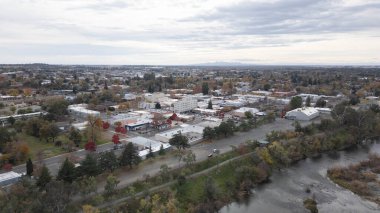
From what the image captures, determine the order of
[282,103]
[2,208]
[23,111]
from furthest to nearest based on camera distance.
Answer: [282,103] → [23,111] → [2,208]

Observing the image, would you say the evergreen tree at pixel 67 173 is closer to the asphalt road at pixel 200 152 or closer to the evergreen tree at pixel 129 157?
the asphalt road at pixel 200 152

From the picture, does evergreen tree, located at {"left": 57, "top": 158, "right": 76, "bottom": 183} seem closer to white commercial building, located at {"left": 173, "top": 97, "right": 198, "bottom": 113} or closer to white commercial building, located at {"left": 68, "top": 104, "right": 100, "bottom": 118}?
white commercial building, located at {"left": 68, "top": 104, "right": 100, "bottom": 118}

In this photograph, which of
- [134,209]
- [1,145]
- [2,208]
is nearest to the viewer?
[2,208]

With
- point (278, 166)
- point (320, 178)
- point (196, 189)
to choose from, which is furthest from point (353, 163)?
point (196, 189)

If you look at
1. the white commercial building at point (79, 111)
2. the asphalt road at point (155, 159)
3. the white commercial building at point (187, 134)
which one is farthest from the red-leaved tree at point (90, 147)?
the white commercial building at point (79, 111)

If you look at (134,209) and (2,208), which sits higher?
(2,208)

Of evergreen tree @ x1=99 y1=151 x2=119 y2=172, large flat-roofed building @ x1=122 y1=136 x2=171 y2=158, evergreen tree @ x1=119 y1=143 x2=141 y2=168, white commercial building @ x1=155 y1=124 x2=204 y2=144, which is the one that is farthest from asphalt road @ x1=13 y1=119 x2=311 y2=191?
white commercial building @ x1=155 y1=124 x2=204 y2=144

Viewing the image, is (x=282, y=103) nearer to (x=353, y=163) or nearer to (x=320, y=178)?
(x=353, y=163)

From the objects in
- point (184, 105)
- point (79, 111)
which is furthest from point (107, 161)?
point (184, 105)
